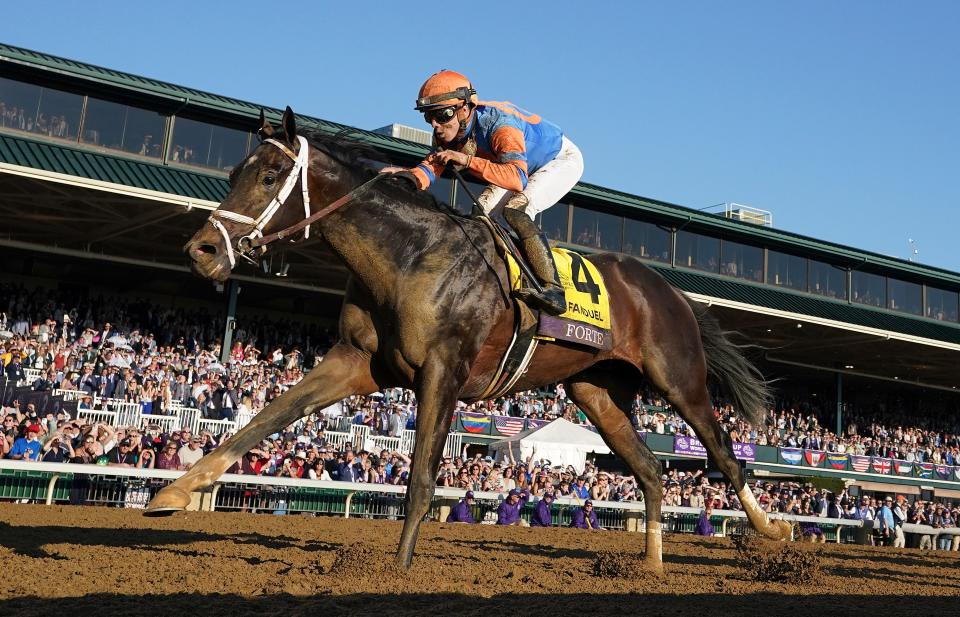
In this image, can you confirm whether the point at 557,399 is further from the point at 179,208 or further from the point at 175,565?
the point at 175,565

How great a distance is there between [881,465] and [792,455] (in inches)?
165

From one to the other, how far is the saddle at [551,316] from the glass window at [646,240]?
80.6 ft

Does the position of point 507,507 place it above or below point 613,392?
below

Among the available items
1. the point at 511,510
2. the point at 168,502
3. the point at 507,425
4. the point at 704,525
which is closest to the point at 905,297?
the point at 507,425

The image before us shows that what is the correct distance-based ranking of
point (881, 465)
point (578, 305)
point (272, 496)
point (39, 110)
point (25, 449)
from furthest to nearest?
point (881, 465) → point (39, 110) → point (272, 496) → point (25, 449) → point (578, 305)

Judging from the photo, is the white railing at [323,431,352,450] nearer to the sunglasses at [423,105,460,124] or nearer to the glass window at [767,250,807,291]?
the sunglasses at [423,105,460,124]

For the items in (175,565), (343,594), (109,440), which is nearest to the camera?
(343,594)

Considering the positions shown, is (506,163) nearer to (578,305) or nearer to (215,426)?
(578,305)

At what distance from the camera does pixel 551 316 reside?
235 inches

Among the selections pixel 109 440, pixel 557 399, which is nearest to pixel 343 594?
pixel 109 440

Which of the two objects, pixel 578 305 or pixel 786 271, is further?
pixel 786 271

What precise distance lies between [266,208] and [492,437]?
1902 cm

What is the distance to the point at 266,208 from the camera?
5141mm

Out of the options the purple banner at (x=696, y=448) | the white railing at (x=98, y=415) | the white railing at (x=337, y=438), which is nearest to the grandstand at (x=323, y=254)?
the purple banner at (x=696, y=448)
